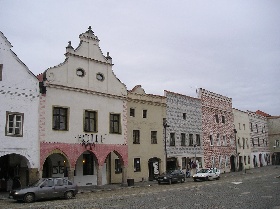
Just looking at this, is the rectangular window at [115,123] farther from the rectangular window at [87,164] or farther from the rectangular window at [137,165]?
the rectangular window at [137,165]

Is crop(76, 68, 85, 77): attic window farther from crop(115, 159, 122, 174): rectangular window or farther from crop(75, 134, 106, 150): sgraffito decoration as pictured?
crop(115, 159, 122, 174): rectangular window

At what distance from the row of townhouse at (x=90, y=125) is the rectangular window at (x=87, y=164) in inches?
4.0

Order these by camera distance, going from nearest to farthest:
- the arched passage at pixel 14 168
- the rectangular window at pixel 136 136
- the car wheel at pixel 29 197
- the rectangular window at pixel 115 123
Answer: the car wheel at pixel 29 197, the arched passage at pixel 14 168, the rectangular window at pixel 115 123, the rectangular window at pixel 136 136

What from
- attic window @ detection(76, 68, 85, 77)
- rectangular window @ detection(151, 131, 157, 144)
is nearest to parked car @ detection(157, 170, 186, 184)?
rectangular window @ detection(151, 131, 157, 144)

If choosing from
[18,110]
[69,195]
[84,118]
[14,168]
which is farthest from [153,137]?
[69,195]

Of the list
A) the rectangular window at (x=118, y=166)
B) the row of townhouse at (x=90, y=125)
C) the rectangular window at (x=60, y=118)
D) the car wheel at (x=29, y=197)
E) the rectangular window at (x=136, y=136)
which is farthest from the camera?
the rectangular window at (x=136, y=136)

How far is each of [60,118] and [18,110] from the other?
14.1 ft

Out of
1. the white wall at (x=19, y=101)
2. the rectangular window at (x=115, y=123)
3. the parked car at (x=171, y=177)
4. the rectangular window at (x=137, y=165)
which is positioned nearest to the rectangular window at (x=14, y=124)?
the white wall at (x=19, y=101)

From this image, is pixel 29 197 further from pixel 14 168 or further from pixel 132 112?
pixel 132 112

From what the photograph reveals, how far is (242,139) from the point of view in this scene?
62.7 meters

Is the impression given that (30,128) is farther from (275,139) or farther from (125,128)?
(275,139)

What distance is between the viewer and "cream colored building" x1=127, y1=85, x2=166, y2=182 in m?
37.9

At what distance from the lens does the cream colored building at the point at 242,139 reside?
6016 centimetres

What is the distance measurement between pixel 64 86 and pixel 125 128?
857 cm
